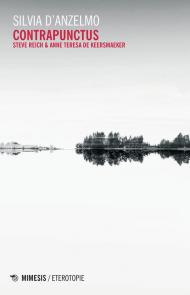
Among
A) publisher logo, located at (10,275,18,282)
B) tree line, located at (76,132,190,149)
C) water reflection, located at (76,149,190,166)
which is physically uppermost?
tree line, located at (76,132,190,149)

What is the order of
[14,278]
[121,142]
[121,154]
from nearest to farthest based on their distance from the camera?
1. [14,278]
2. [121,142]
3. [121,154]

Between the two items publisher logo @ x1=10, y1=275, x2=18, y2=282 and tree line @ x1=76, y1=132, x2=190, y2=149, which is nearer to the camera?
publisher logo @ x1=10, y1=275, x2=18, y2=282

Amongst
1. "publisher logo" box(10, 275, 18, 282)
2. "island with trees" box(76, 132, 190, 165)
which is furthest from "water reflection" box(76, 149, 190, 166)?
"publisher logo" box(10, 275, 18, 282)

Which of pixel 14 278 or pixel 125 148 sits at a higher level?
pixel 125 148

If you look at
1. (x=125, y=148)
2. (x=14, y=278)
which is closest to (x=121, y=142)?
(x=125, y=148)

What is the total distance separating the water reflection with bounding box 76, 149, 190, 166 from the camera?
7315 millimetres

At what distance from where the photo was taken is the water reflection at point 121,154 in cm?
731

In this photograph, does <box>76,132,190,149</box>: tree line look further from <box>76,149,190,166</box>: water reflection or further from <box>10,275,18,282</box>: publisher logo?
<box>10,275,18,282</box>: publisher logo

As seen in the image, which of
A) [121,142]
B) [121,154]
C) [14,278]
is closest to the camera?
[14,278]

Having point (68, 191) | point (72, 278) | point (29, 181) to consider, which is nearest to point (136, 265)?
point (72, 278)

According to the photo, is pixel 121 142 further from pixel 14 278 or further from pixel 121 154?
pixel 14 278

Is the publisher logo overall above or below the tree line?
below

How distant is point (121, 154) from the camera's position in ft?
24.7

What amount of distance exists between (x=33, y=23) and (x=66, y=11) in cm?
47
